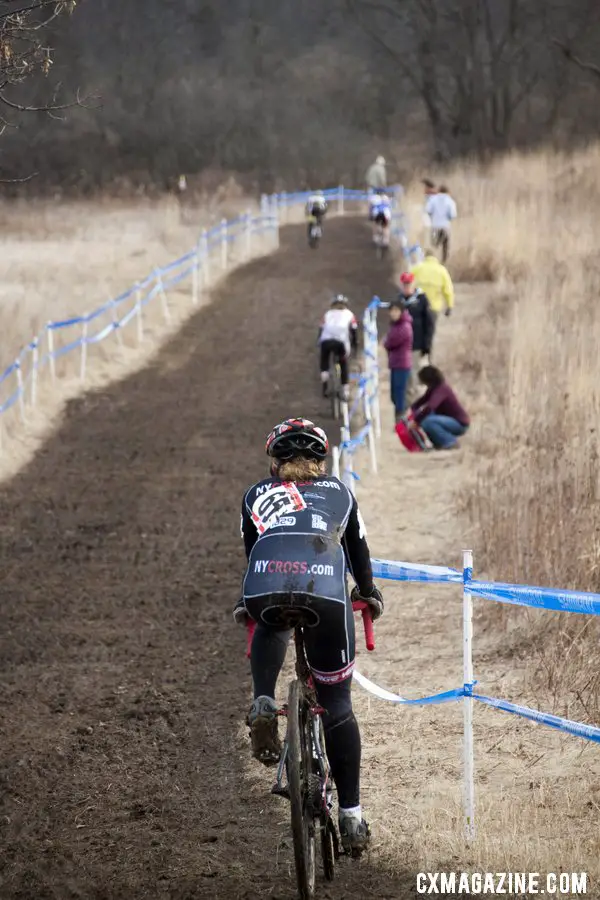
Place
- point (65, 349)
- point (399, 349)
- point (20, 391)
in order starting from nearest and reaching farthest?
point (399, 349) < point (20, 391) < point (65, 349)

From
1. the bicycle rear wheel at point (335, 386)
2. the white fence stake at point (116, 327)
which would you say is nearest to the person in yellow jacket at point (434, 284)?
the bicycle rear wheel at point (335, 386)

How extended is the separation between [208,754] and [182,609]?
292 centimetres

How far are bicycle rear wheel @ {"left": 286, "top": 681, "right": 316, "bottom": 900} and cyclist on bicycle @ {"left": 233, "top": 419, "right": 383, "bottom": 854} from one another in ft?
0.33

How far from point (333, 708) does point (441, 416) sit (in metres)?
10.3

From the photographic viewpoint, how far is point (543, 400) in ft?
48.4

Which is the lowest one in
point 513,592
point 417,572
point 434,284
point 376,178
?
point 417,572

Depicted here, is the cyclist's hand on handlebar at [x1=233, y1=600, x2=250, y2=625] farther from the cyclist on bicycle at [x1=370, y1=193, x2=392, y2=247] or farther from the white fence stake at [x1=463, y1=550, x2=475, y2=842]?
the cyclist on bicycle at [x1=370, y1=193, x2=392, y2=247]

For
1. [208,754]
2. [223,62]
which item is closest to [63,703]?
[208,754]

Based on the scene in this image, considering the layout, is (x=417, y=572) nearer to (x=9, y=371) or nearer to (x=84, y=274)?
(x=9, y=371)

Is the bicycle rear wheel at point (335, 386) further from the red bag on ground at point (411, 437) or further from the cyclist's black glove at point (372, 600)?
the cyclist's black glove at point (372, 600)

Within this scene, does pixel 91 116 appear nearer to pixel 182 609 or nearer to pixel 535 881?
pixel 182 609

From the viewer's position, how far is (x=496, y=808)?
6098 mm

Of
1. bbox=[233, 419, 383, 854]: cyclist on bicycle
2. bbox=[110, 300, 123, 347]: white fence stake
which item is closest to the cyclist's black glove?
bbox=[233, 419, 383, 854]: cyclist on bicycle

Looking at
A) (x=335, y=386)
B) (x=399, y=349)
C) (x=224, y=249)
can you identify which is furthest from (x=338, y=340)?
(x=224, y=249)
